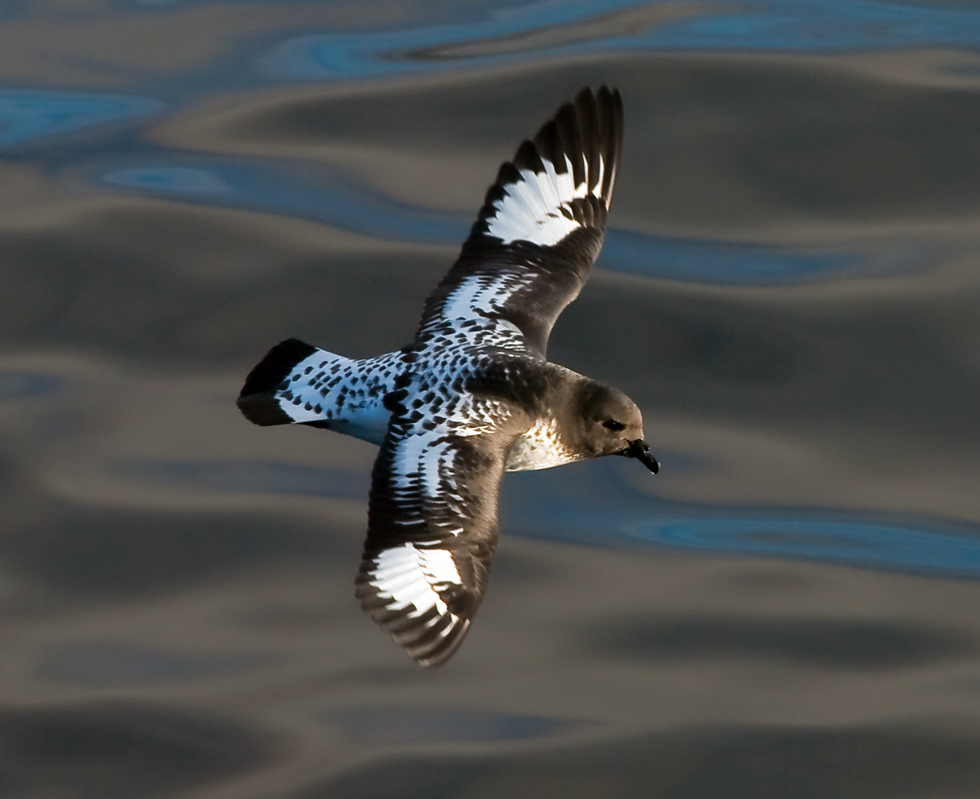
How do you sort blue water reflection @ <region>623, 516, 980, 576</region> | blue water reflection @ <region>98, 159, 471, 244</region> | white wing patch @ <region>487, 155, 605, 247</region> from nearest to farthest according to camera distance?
white wing patch @ <region>487, 155, 605, 247</region> < blue water reflection @ <region>623, 516, 980, 576</region> < blue water reflection @ <region>98, 159, 471, 244</region>

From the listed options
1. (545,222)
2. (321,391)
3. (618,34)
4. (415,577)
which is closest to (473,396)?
(321,391)

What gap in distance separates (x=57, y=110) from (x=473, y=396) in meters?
6.83

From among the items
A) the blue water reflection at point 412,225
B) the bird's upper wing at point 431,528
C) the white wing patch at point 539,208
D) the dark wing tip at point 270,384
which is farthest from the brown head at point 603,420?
the blue water reflection at point 412,225

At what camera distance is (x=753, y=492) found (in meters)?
9.32

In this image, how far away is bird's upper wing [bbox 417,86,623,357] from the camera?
25.3 feet

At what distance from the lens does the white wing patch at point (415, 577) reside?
5.79 metres

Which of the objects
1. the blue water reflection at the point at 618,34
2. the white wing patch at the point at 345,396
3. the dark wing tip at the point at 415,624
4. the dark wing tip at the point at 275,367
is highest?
the blue water reflection at the point at 618,34

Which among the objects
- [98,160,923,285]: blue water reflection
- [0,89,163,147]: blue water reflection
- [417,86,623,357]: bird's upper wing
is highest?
[0,89,163,147]: blue water reflection

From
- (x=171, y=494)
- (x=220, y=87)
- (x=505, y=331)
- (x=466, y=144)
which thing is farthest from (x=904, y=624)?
(x=220, y=87)

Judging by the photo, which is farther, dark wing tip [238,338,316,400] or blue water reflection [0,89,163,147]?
blue water reflection [0,89,163,147]

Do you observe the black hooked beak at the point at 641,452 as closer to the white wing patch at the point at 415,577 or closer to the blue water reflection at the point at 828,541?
the white wing patch at the point at 415,577

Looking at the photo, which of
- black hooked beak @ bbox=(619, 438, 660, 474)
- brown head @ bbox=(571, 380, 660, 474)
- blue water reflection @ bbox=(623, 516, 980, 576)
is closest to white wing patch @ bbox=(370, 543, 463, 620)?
brown head @ bbox=(571, 380, 660, 474)

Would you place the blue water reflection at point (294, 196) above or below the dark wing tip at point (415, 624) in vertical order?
above

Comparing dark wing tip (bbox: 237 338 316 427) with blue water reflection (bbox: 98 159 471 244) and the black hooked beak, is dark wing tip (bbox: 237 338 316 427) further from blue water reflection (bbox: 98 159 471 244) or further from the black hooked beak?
blue water reflection (bbox: 98 159 471 244)
